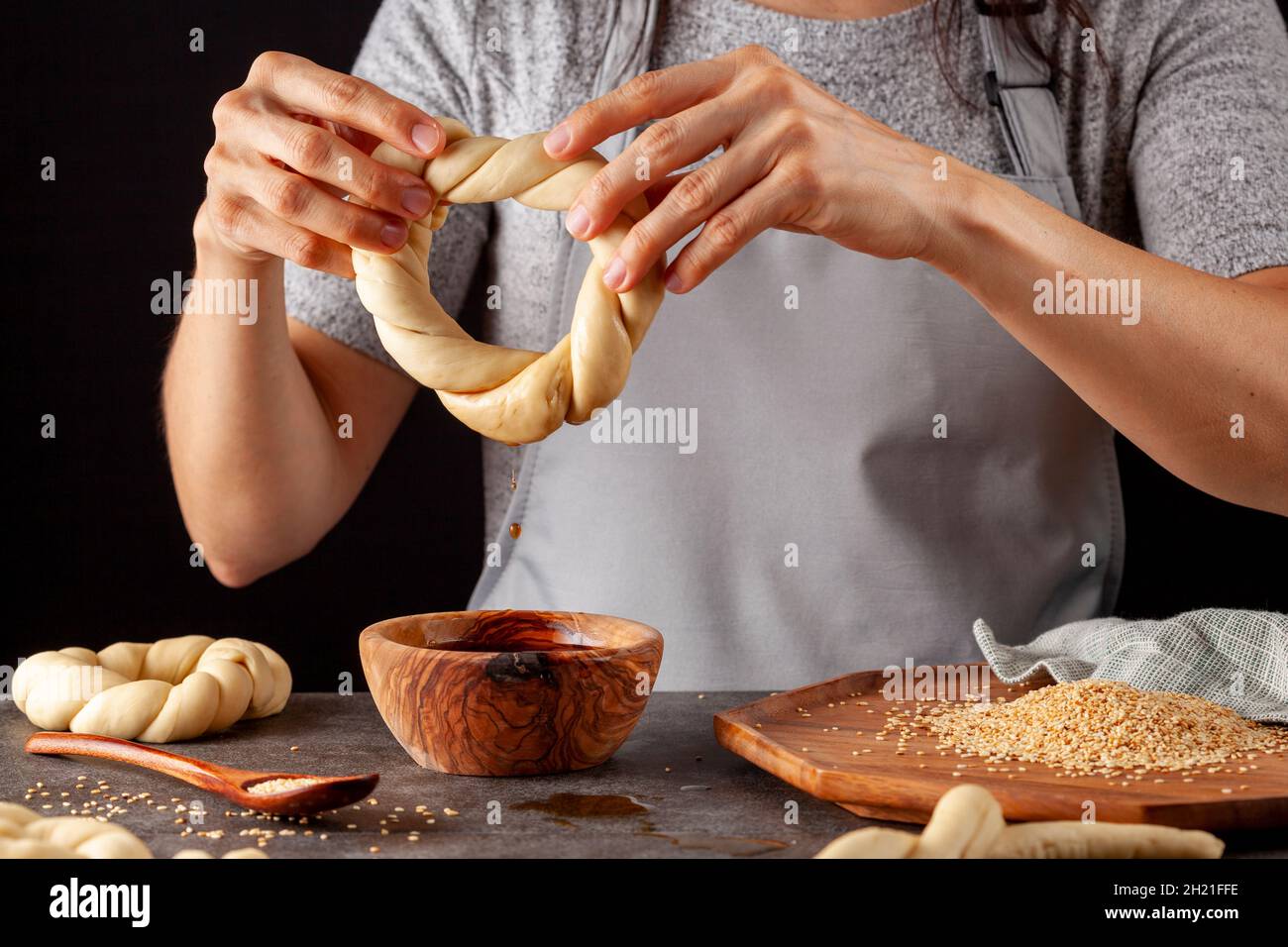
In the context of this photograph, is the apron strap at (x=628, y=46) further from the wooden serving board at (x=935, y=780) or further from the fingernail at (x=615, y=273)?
the wooden serving board at (x=935, y=780)

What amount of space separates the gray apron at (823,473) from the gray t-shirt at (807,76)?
6 cm

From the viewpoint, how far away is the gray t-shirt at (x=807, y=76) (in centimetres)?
140

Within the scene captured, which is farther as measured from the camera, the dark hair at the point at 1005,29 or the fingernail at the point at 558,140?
the dark hair at the point at 1005,29

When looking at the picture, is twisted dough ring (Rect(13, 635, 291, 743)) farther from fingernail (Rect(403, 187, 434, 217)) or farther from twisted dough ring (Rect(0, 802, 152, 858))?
fingernail (Rect(403, 187, 434, 217))

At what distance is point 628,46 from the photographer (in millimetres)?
1434

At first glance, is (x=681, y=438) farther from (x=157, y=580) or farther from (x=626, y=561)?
(x=157, y=580)

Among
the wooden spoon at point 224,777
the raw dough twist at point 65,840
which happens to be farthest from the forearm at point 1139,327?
the raw dough twist at point 65,840

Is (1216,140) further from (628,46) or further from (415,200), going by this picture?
(415,200)

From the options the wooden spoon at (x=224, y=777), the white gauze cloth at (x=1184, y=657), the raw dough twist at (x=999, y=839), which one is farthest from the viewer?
the white gauze cloth at (x=1184, y=657)

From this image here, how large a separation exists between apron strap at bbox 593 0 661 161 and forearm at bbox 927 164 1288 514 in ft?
1.75

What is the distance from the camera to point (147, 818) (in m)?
0.77

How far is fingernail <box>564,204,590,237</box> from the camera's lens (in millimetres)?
896

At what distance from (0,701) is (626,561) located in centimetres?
66
